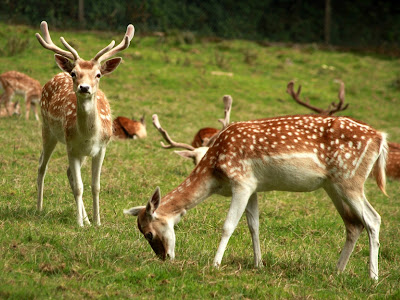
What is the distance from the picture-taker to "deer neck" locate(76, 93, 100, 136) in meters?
5.26

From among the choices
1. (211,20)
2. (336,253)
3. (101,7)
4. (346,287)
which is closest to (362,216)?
(346,287)

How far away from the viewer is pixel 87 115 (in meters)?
5.41

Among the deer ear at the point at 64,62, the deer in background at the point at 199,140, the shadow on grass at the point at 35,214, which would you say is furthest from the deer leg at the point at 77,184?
the deer in background at the point at 199,140

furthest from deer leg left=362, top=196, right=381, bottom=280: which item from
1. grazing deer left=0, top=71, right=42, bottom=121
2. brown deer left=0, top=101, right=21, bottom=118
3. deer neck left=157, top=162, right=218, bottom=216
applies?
grazing deer left=0, top=71, right=42, bottom=121

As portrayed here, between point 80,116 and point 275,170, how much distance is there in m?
1.91

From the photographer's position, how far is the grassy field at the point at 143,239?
3988 mm

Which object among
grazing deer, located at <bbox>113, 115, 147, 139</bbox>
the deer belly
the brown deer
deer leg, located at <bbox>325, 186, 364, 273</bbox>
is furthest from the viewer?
the brown deer

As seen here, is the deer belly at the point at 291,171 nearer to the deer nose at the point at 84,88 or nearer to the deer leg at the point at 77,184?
the deer nose at the point at 84,88

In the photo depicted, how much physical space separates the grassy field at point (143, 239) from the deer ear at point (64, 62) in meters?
1.38

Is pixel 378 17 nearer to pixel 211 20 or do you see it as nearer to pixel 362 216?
pixel 211 20

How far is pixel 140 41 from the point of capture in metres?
18.8

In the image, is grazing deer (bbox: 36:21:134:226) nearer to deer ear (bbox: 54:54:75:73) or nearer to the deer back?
deer ear (bbox: 54:54:75:73)

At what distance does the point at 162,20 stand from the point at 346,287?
59.4 feet

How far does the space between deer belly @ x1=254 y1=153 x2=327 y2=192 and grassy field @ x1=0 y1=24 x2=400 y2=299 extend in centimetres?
68
